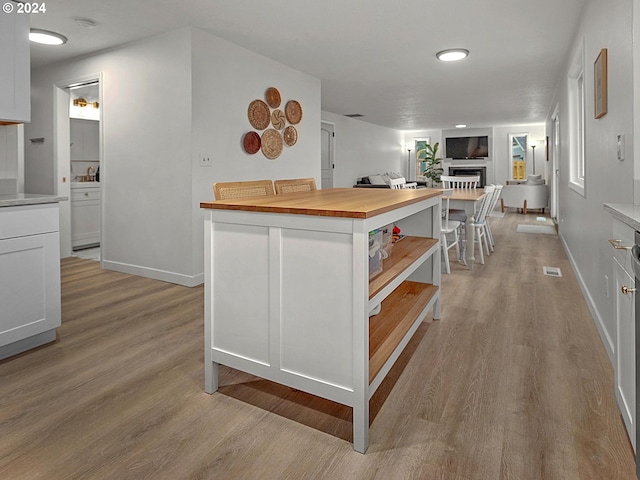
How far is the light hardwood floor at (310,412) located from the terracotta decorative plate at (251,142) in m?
2.03

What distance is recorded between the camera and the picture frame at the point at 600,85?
243 cm

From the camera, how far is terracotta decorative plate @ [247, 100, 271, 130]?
14.3ft

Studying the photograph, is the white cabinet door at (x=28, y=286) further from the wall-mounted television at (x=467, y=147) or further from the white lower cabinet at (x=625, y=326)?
the wall-mounted television at (x=467, y=147)

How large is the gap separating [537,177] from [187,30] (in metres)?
8.92

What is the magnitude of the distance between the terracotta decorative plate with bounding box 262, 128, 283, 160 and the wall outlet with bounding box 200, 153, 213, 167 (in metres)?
0.76

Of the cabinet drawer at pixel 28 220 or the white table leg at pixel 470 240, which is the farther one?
the white table leg at pixel 470 240

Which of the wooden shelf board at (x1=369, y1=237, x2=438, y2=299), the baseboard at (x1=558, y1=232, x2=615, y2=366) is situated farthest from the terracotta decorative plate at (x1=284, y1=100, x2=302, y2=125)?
the baseboard at (x1=558, y1=232, x2=615, y2=366)

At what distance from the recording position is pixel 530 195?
988 cm

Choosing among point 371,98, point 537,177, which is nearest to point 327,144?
→ point 371,98

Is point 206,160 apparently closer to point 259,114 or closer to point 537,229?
point 259,114

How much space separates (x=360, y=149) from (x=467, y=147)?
3952mm

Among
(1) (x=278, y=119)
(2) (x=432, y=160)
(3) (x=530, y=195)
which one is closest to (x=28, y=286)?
(1) (x=278, y=119)

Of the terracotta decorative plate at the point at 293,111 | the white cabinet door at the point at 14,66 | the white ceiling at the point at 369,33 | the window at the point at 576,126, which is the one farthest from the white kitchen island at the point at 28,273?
the window at the point at 576,126

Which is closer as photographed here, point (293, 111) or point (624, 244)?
point (624, 244)
